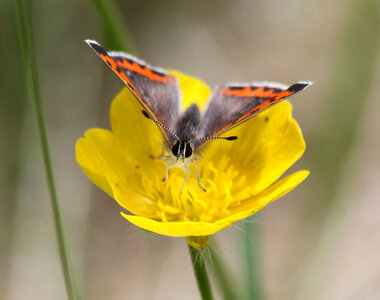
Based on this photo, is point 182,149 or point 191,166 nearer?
point 182,149

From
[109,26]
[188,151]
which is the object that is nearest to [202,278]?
[188,151]

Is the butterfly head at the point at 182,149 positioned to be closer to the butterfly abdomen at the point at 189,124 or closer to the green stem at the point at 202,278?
the butterfly abdomen at the point at 189,124

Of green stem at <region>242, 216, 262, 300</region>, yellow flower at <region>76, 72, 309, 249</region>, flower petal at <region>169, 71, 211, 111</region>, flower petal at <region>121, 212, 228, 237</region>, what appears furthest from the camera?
flower petal at <region>169, 71, 211, 111</region>

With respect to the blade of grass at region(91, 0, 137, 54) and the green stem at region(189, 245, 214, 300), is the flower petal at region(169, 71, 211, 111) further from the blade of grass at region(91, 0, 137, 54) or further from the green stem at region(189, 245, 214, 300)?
the green stem at region(189, 245, 214, 300)

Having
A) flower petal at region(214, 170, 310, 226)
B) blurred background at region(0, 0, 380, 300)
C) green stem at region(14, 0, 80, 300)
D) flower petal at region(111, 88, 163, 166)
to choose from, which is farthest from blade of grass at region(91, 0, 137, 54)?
flower petal at region(214, 170, 310, 226)

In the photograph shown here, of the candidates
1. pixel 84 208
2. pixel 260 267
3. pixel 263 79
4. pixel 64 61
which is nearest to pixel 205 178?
pixel 260 267

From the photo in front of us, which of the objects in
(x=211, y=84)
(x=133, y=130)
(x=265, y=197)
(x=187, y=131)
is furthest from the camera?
(x=211, y=84)

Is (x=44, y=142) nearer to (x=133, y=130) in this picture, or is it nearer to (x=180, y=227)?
(x=180, y=227)
